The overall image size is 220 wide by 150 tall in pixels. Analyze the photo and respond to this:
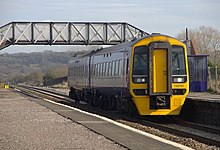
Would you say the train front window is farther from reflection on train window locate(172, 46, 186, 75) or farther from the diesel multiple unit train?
reflection on train window locate(172, 46, 186, 75)

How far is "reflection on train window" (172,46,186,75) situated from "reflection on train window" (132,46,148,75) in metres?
1.14

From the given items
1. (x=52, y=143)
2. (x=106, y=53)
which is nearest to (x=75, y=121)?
(x=52, y=143)

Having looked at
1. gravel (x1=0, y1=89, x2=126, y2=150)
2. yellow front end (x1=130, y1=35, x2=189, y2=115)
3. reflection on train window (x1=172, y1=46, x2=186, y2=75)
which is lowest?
gravel (x1=0, y1=89, x2=126, y2=150)

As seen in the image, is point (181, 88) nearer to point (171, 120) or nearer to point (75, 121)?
point (171, 120)

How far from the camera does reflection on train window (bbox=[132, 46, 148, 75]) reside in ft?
67.4

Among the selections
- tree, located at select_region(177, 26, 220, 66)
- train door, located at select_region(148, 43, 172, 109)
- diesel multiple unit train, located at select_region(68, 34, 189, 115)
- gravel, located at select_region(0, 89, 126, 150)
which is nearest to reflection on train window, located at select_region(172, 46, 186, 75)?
diesel multiple unit train, located at select_region(68, 34, 189, 115)

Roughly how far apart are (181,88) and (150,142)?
26.0ft

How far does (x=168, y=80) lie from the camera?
2012cm

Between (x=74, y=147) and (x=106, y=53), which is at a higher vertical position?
(x=106, y=53)

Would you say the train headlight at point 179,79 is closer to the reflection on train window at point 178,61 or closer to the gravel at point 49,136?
the reflection on train window at point 178,61

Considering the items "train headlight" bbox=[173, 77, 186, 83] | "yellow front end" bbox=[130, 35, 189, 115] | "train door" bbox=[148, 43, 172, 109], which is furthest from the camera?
"train headlight" bbox=[173, 77, 186, 83]

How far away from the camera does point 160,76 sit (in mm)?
20250

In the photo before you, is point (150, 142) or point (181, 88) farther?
point (181, 88)

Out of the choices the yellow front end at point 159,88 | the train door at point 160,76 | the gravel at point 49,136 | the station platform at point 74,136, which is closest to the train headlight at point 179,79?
the yellow front end at point 159,88
